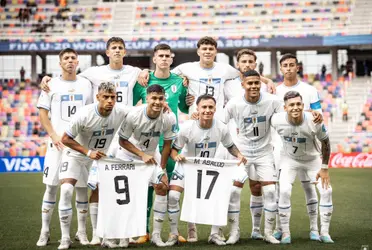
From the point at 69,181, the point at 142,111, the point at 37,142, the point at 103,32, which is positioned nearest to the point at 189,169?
the point at 142,111

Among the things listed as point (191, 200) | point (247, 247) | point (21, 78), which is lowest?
point (247, 247)

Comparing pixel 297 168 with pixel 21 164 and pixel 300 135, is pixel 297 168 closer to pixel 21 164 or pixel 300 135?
pixel 300 135

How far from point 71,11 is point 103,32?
3046 millimetres

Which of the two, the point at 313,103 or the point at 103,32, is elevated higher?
the point at 103,32

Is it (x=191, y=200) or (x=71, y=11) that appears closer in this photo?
(x=191, y=200)

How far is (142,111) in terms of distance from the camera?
8.16m

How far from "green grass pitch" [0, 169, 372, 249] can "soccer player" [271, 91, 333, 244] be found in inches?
17.0

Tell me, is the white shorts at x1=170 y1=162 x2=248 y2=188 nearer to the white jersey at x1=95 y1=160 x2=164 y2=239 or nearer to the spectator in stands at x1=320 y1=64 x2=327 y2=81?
the white jersey at x1=95 y1=160 x2=164 y2=239

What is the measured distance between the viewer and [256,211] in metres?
8.81

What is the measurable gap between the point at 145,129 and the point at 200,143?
2.56 ft

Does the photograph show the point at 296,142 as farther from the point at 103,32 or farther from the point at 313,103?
the point at 103,32

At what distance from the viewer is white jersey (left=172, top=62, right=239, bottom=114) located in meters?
9.34

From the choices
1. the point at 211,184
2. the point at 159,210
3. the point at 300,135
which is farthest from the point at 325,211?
the point at 159,210

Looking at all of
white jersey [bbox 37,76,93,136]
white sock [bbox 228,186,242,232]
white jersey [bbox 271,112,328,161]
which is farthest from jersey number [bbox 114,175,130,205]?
white jersey [bbox 271,112,328,161]
